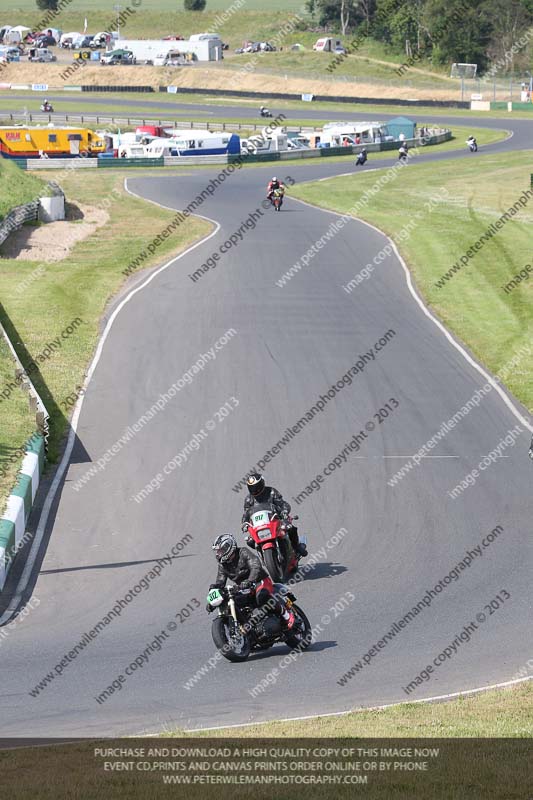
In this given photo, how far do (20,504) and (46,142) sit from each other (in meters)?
59.8

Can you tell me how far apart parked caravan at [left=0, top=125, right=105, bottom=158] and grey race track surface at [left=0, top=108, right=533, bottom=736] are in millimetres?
40827

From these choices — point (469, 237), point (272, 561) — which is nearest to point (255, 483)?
point (272, 561)

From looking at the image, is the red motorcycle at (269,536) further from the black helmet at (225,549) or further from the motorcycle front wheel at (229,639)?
the motorcycle front wheel at (229,639)

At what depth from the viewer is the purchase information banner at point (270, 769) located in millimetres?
8836

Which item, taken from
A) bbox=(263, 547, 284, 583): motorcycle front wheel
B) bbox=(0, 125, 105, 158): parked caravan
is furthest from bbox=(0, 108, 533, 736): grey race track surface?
bbox=(0, 125, 105, 158): parked caravan

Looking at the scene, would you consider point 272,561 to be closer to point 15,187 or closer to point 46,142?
point 15,187

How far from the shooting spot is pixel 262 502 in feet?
51.8

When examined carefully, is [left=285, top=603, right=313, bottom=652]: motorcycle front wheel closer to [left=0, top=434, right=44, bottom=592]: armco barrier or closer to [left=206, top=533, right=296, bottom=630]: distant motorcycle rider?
[left=206, top=533, right=296, bottom=630]: distant motorcycle rider

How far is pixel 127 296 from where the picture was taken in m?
36.0

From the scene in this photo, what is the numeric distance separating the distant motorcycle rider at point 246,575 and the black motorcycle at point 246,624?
0.05m

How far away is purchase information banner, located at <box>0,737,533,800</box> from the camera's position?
8.84 meters

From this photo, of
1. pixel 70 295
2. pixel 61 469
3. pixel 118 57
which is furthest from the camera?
pixel 118 57

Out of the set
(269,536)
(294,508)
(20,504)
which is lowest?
(294,508)

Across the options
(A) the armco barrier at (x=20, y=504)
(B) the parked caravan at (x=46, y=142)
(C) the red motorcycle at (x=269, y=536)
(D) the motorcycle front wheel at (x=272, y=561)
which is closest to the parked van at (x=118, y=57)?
(B) the parked caravan at (x=46, y=142)
